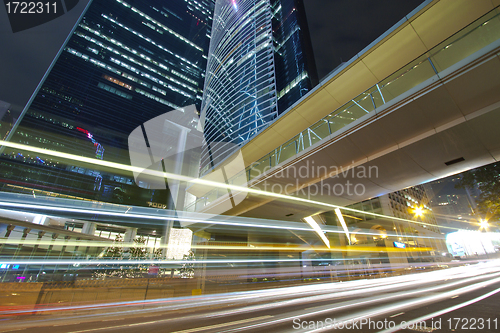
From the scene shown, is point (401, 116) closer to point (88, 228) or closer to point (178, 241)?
point (178, 241)

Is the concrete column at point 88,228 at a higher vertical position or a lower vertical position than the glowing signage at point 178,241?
higher

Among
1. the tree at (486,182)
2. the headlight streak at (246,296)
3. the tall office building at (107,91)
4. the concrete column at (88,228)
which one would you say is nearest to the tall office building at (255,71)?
the concrete column at (88,228)

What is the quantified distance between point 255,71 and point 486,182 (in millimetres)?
51669

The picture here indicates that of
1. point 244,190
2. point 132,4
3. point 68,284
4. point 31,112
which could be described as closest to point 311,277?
point 244,190

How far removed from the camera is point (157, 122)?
10112 cm

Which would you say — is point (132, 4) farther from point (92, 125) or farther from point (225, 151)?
point (225, 151)

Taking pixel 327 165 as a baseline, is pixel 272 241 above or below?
below

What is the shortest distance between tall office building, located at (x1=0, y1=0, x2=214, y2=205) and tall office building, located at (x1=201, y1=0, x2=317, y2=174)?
117 feet

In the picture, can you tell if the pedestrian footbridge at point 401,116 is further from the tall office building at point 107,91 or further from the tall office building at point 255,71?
the tall office building at point 107,91

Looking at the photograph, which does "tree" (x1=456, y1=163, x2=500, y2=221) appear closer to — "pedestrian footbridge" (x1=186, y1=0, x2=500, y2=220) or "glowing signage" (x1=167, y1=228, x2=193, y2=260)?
"pedestrian footbridge" (x1=186, y1=0, x2=500, y2=220)

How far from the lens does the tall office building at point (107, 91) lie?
57062 millimetres

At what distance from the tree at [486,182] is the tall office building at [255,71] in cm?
3499

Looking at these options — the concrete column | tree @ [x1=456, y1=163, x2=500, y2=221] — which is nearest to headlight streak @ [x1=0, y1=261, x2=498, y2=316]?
tree @ [x1=456, y1=163, x2=500, y2=221]

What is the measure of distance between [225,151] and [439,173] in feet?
158
